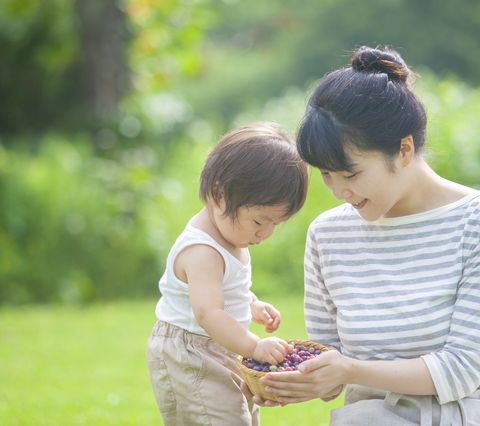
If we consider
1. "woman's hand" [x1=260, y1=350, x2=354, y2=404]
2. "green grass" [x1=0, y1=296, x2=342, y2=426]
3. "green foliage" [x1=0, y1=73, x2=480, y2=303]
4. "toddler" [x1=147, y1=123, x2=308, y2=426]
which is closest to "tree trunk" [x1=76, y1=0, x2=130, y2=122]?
"green foliage" [x1=0, y1=73, x2=480, y2=303]

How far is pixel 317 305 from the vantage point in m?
3.40

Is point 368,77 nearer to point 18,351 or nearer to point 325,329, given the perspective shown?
point 325,329

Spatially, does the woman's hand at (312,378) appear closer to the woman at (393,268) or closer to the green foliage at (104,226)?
the woman at (393,268)

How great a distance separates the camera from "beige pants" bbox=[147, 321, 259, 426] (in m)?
3.28

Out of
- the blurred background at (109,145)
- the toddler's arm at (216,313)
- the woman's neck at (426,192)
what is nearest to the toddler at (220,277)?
the toddler's arm at (216,313)

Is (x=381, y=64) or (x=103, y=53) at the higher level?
(x=103, y=53)

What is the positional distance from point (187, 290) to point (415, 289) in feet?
2.38

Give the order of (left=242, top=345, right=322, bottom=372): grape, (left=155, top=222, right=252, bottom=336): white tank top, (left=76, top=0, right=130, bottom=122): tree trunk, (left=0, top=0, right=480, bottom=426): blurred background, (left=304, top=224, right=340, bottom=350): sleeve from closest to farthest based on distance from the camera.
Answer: (left=242, top=345, right=322, bottom=372): grape → (left=155, top=222, right=252, bottom=336): white tank top → (left=304, top=224, right=340, bottom=350): sleeve → (left=0, top=0, right=480, bottom=426): blurred background → (left=76, top=0, right=130, bottom=122): tree trunk

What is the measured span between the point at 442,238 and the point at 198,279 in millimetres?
761

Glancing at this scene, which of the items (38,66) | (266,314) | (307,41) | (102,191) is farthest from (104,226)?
(307,41)

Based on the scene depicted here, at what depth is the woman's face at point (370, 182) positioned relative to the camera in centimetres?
300

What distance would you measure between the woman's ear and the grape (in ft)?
2.09

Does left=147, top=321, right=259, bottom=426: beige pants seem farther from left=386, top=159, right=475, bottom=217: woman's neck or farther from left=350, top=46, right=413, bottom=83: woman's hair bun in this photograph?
left=350, top=46, right=413, bottom=83: woman's hair bun

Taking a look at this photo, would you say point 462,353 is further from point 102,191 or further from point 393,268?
point 102,191
